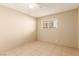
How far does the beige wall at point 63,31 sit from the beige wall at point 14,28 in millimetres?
208

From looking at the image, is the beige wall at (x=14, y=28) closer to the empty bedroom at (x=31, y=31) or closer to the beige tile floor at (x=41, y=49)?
the empty bedroom at (x=31, y=31)

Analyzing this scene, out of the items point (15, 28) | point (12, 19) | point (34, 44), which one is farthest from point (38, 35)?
point (12, 19)

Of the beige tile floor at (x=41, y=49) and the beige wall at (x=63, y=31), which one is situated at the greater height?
the beige wall at (x=63, y=31)

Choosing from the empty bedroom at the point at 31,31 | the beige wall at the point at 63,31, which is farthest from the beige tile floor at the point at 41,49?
the beige wall at the point at 63,31

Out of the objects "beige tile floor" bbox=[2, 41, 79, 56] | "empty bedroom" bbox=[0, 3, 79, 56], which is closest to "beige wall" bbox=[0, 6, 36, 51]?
"empty bedroom" bbox=[0, 3, 79, 56]

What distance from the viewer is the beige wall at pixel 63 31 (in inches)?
82.5

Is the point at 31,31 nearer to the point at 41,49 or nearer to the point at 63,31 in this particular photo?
the point at 41,49

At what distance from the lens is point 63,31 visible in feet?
8.11

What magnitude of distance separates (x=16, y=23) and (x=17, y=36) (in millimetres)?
302

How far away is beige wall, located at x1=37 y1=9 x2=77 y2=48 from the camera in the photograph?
6.88 ft

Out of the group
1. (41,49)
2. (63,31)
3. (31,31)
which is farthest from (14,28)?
(63,31)

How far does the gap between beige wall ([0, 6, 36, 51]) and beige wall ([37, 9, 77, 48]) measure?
8.2 inches

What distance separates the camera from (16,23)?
1976 millimetres

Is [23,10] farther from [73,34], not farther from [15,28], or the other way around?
[73,34]
